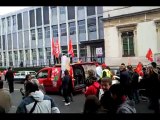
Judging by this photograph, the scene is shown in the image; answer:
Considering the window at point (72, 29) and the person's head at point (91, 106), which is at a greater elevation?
the window at point (72, 29)

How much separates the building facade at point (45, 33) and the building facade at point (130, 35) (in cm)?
503

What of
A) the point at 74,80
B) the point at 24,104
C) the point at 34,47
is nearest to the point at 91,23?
the point at 34,47

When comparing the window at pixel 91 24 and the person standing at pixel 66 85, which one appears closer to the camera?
the person standing at pixel 66 85

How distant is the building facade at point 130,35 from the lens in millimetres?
20969

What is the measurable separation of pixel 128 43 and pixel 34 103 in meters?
19.6

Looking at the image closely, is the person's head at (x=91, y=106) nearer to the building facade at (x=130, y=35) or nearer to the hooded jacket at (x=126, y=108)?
the hooded jacket at (x=126, y=108)

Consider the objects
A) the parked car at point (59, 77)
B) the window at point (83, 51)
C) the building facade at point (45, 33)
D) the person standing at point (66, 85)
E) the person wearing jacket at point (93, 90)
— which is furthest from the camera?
the building facade at point (45, 33)

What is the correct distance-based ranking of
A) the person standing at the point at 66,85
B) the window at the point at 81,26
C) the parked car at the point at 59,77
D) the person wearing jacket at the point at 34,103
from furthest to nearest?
the window at the point at 81,26 < the parked car at the point at 59,77 < the person standing at the point at 66,85 < the person wearing jacket at the point at 34,103

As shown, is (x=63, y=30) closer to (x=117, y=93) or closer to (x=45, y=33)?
(x=45, y=33)

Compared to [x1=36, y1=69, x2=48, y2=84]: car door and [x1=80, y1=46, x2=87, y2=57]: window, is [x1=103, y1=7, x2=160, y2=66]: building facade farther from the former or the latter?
[x1=36, y1=69, x2=48, y2=84]: car door

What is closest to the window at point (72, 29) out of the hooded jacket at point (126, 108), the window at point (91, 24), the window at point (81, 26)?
the window at point (81, 26)

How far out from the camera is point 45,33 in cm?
3650

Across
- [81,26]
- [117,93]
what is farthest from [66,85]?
[81,26]
